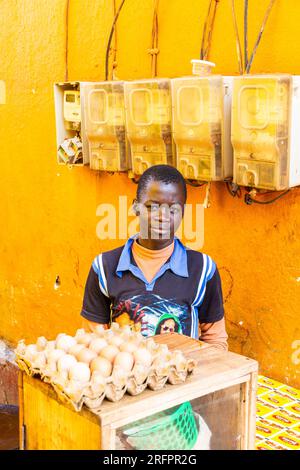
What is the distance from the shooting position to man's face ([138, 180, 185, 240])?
2090mm

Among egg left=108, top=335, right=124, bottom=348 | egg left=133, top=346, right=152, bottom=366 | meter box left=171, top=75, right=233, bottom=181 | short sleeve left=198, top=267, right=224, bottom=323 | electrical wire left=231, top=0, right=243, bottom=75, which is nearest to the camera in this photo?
egg left=133, top=346, right=152, bottom=366

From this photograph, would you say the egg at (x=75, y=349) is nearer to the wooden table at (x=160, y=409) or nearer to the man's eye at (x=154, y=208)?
the wooden table at (x=160, y=409)

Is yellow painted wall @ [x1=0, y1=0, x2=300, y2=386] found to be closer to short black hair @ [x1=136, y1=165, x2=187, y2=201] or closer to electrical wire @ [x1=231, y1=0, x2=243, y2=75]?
electrical wire @ [x1=231, y1=0, x2=243, y2=75]

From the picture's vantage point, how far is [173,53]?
3.13m

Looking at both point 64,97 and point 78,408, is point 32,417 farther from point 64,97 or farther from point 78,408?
point 64,97

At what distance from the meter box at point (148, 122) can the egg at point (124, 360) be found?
1.55 m

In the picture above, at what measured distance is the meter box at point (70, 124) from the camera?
3.37 meters

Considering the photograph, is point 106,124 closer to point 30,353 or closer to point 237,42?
point 237,42

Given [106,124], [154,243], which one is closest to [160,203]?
[154,243]

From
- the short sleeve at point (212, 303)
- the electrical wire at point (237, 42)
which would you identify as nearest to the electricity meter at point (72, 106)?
the electrical wire at point (237, 42)

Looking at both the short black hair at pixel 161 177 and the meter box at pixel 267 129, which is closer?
the short black hair at pixel 161 177

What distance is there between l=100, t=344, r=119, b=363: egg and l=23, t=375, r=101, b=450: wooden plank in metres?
0.15

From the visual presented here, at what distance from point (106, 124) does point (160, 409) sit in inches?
77.2

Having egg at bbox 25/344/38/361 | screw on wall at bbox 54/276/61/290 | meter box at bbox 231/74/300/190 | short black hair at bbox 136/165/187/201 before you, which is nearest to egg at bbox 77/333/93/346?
egg at bbox 25/344/38/361
